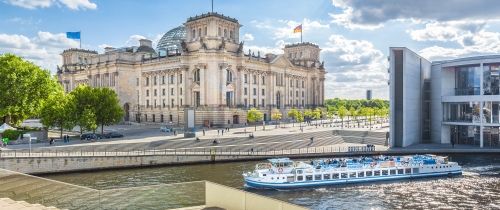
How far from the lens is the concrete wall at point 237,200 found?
47.4ft

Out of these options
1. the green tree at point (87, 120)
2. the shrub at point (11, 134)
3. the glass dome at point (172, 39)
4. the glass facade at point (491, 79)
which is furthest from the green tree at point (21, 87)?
the glass facade at point (491, 79)

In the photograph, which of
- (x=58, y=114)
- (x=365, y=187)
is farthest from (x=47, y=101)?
(x=365, y=187)

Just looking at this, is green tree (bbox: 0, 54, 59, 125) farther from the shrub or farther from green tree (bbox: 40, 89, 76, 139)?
green tree (bbox: 40, 89, 76, 139)

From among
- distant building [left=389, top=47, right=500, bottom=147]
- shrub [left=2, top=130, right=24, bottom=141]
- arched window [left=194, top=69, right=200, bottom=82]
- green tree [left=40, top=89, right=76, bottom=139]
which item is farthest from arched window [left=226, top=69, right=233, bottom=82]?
shrub [left=2, top=130, right=24, bottom=141]

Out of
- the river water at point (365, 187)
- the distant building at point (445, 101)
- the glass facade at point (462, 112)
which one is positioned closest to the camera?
the river water at point (365, 187)

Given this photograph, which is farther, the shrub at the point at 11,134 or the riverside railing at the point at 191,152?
the shrub at the point at 11,134

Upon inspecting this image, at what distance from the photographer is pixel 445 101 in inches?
3093

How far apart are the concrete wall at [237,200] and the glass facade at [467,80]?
70318 millimetres

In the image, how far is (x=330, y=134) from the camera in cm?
9338

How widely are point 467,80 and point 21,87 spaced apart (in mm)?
84911

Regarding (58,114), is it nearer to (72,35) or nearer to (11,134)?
(11,134)

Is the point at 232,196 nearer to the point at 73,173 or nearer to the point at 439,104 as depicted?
the point at 73,173

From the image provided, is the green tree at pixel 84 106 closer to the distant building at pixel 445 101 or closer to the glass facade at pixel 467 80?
the distant building at pixel 445 101

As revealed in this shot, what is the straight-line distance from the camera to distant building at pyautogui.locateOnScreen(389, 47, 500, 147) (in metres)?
72.8
